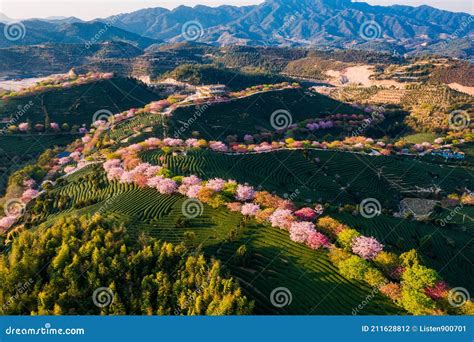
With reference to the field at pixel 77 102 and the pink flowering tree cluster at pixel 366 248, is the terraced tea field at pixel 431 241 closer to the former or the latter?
the pink flowering tree cluster at pixel 366 248

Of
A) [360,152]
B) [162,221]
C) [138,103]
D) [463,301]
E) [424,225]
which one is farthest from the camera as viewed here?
[138,103]

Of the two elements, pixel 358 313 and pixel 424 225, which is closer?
pixel 358 313

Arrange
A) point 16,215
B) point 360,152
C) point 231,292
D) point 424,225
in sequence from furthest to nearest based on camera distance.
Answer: point 360,152 → point 16,215 → point 424,225 → point 231,292

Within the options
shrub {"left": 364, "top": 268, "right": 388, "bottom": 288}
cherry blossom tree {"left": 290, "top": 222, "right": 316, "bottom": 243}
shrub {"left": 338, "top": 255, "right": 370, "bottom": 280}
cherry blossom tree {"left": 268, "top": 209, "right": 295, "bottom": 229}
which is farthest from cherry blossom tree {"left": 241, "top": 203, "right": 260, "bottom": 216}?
shrub {"left": 364, "top": 268, "right": 388, "bottom": 288}

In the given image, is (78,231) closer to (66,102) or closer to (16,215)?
(16,215)

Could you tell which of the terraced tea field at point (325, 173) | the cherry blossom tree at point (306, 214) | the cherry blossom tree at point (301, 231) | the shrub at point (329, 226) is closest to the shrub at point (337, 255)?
the shrub at point (329, 226)

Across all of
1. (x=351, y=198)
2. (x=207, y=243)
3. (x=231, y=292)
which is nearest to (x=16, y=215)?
(x=207, y=243)

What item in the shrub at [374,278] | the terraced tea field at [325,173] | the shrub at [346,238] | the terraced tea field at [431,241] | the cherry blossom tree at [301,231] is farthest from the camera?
the terraced tea field at [325,173]

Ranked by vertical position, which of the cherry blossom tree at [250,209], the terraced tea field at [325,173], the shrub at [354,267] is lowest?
the terraced tea field at [325,173]
